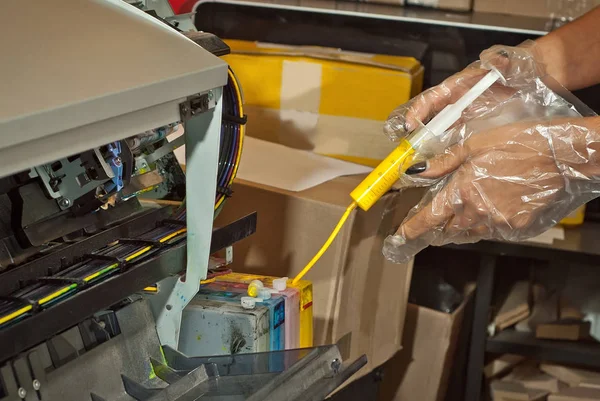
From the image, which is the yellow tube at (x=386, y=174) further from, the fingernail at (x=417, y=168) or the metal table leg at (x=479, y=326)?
the metal table leg at (x=479, y=326)

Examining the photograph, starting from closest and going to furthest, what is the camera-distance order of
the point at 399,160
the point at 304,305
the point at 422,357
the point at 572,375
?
the point at 399,160
the point at 304,305
the point at 422,357
the point at 572,375

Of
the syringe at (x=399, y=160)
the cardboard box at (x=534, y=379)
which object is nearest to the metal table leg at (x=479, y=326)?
the cardboard box at (x=534, y=379)

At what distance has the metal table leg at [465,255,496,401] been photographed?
1.97 meters

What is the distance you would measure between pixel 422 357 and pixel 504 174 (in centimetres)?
96

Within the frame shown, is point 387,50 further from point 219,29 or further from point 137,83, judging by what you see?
point 137,83

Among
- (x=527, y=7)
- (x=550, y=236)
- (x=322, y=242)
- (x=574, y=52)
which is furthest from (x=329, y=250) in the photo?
(x=527, y=7)

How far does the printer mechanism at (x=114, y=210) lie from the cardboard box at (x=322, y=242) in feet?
1.31

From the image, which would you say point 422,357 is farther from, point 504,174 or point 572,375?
point 504,174

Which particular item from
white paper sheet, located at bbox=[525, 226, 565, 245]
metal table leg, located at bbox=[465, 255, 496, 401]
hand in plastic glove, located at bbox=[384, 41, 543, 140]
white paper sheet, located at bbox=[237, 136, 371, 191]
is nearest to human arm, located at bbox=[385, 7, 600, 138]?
hand in plastic glove, located at bbox=[384, 41, 543, 140]

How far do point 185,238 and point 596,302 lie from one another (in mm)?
1648

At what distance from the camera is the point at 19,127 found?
678 mm

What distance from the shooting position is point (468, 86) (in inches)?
48.5

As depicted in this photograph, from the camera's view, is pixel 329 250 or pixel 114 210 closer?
Answer: pixel 114 210

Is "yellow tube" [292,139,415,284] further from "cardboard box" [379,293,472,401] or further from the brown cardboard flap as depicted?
"cardboard box" [379,293,472,401]
